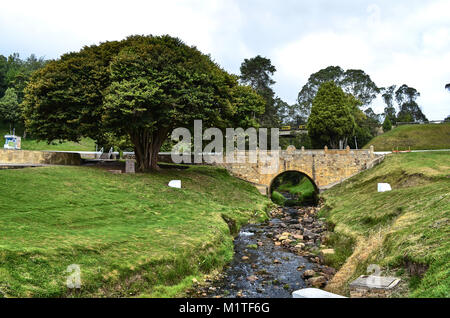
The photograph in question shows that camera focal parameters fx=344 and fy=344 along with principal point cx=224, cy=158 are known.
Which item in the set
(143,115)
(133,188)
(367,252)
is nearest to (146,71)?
(143,115)

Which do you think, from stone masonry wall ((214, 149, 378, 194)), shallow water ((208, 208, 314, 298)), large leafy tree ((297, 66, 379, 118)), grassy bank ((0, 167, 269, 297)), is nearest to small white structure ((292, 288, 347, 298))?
shallow water ((208, 208, 314, 298))

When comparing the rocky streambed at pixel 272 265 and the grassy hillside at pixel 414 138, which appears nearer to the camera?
the rocky streambed at pixel 272 265

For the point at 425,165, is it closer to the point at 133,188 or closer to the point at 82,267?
the point at 133,188

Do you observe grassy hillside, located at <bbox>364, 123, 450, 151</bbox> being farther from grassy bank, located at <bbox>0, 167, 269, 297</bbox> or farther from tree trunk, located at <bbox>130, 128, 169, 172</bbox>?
grassy bank, located at <bbox>0, 167, 269, 297</bbox>

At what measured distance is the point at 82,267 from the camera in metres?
10.7

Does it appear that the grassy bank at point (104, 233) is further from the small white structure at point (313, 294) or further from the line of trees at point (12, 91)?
the line of trees at point (12, 91)

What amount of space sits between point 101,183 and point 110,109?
6457 mm

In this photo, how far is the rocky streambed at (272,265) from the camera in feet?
41.5

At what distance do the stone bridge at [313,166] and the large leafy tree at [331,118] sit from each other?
10.4 m

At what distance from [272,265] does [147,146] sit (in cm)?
1897

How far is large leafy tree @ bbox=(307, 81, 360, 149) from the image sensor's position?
5469 centimetres

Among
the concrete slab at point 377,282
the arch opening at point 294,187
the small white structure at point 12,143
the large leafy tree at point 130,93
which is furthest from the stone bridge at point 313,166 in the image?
the concrete slab at point 377,282
